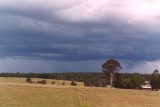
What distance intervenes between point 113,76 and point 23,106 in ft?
367

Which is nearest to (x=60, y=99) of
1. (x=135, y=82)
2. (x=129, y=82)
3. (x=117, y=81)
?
(x=129, y=82)

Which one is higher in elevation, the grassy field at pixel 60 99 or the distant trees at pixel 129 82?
the distant trees at pixel 129 82

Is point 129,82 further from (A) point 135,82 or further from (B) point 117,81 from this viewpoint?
(B) point 117,81

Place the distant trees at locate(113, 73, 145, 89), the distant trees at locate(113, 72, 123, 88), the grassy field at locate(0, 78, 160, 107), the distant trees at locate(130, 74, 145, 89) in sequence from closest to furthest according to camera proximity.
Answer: the grassy field at locate(0, 78, 160, 107) → the distant trees at locate(113, 73, 145, 89) → the distant trees at locate(113, 72, 123, 88) → the distant trees at locate(130, 74, 145, 89)

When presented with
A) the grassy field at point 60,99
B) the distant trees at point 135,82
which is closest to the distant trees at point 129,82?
the distant trees at point 135,82

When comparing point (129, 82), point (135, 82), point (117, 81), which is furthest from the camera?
point (117, 81)

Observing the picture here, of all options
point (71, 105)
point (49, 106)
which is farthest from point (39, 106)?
point (71, 105)

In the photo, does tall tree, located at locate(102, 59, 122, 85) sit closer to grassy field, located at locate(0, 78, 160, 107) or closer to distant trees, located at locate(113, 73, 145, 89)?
distant trees, located at locate(113, 73, 145, 89)

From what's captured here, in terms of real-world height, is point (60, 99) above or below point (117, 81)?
below

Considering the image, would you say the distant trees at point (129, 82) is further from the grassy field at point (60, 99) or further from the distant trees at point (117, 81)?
the grassy field at point (60, 99)

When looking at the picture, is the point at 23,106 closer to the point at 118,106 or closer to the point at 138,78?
the point at 118,106

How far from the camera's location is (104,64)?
524 feet

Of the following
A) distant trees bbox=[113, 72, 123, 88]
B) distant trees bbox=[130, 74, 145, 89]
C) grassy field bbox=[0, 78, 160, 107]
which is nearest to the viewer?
grassy field bbox=[0, 78, 160, 107]

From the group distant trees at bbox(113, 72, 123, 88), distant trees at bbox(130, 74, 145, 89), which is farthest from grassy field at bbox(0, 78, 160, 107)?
distant trees at bbox(130, 74, 145, 89)
